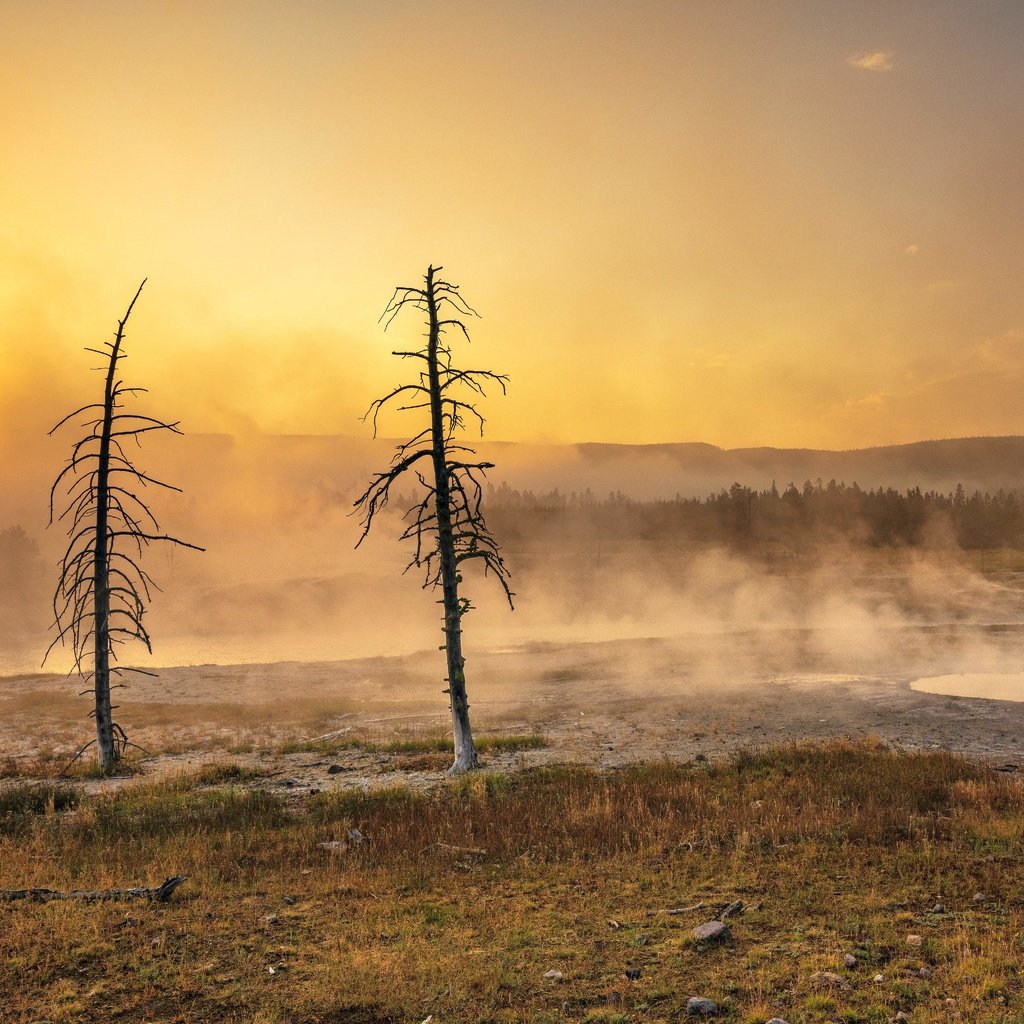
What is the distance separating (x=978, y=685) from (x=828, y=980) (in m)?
35.5

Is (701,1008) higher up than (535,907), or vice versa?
(701,1008)

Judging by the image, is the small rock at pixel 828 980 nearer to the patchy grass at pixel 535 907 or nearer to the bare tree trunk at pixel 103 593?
the patchy grass at pixel 535 907

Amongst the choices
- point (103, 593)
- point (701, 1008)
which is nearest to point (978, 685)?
point (701, 1008)

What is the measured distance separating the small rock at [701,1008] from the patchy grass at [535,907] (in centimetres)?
12

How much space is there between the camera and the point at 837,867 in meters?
11.7

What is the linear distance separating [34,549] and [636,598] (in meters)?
135

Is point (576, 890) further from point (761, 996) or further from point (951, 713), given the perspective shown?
point (951, 713)

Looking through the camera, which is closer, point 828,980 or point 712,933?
point 828,980

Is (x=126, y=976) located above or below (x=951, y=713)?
above

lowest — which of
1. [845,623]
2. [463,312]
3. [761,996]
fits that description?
[845,623]

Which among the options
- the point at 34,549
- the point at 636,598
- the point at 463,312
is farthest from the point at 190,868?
the point at 34,549

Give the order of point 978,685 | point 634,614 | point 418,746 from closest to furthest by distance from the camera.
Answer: point 418,746 → point 978,685 → point 634,614

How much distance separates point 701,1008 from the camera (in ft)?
24.4

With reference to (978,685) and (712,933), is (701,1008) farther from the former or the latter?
(978,685)
